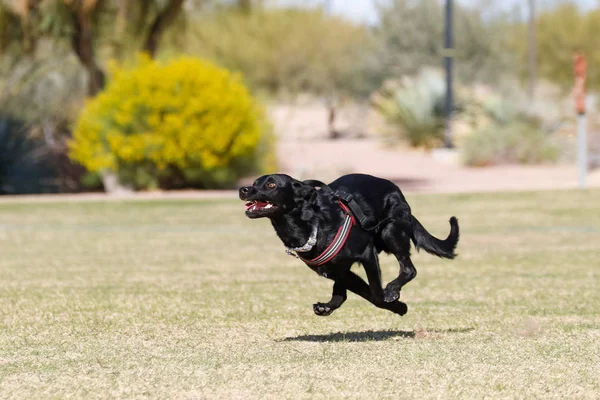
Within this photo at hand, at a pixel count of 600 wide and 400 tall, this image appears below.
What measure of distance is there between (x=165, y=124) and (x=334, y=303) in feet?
61.5

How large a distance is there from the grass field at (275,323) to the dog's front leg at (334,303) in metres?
0.22

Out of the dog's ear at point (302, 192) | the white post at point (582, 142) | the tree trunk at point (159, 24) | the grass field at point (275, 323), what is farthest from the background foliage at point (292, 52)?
the dog's ear at point (302, 192)

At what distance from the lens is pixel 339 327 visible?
27.6 ft


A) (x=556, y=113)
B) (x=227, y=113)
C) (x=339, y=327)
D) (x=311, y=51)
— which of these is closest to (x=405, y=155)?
(x=556, y=113)

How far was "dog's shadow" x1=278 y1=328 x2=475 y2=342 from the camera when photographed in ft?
25.4

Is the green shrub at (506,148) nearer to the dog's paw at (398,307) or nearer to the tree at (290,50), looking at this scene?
the tree at (290,50)

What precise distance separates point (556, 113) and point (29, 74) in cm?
1570

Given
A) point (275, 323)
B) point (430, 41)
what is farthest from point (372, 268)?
point (430, 41)

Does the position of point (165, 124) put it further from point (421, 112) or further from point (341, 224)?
point (341, 224)

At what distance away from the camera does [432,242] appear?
838 centimetres

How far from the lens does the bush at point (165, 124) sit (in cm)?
2581

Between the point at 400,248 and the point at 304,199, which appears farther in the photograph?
the point at 400,248

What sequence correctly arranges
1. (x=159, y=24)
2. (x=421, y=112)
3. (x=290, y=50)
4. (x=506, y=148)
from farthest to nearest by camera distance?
(x=290, y=50)
(x=421, y=112)
(x=506, y=148)
(x=159, y=24)

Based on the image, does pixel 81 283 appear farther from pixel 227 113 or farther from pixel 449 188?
pixel 449 188
